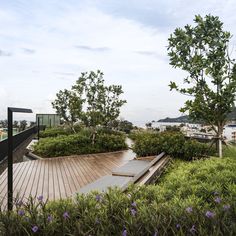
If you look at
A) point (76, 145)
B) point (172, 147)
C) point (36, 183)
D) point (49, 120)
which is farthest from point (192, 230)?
point (49, 120)

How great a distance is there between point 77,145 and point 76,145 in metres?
0.04

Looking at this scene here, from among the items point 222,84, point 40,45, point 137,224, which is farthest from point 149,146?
point 137,224

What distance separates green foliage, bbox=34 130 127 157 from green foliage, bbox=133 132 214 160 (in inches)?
104

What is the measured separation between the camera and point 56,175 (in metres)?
7.23

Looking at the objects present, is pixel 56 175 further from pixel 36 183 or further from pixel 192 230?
pixel 192 230

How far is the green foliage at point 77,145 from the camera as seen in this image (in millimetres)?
10875

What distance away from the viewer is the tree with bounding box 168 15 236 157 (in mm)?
7883

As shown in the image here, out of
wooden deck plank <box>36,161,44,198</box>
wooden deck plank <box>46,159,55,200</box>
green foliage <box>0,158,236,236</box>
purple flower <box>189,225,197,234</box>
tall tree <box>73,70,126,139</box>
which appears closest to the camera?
purple flower <box>189,225,197,234</box>

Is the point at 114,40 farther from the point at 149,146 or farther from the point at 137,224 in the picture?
the point at 137,224

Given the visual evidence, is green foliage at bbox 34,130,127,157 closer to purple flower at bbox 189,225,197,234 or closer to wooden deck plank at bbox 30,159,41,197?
wooden deck plank at bbox 30,159,41,197

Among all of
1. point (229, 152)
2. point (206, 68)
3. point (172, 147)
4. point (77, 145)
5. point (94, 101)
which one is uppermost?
point (206, 68)

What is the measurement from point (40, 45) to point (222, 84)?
6874 mm

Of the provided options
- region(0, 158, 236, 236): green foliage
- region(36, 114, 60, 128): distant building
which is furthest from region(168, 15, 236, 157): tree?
region(36, 114, 60, 128): distant building

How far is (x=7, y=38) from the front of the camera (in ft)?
33.7
